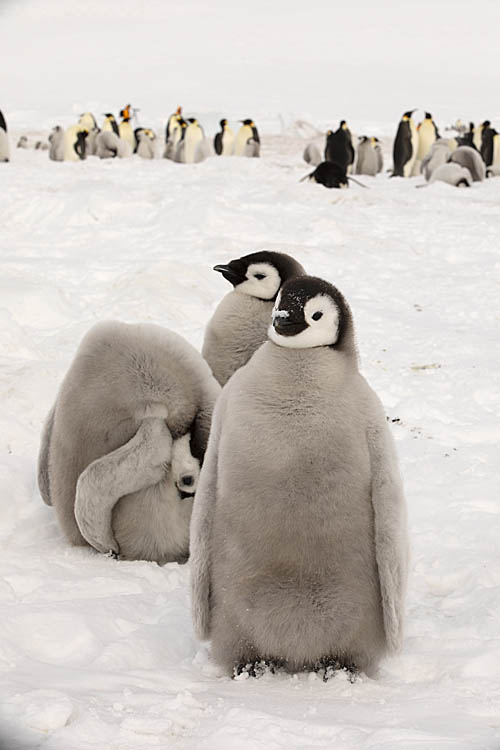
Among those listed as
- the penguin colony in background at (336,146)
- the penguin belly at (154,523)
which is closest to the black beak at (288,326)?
the penguin belly at (154,523)

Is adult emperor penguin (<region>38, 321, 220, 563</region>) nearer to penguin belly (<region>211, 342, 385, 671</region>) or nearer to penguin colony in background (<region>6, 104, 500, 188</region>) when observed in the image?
penguin belly (<region>211, 342, 385, 671</region>)

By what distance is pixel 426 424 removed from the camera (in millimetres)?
5039

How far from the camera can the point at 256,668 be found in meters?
2.53

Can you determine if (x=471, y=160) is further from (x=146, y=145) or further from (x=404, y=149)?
(x=146, y=145)

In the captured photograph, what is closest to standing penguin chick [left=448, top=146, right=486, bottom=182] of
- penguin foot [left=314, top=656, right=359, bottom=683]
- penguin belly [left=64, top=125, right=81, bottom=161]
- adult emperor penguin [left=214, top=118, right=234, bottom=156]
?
penguin belly [left=64, top=125, right=81, bottom=161]

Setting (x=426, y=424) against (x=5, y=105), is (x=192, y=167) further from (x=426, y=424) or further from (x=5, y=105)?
(x=5, y=105)

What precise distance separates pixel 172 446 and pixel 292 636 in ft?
3.49

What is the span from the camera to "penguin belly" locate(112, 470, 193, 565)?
337 cm

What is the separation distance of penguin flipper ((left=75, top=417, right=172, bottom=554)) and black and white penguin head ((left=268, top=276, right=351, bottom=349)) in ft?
3.00

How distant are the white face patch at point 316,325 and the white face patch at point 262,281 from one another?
1619mm

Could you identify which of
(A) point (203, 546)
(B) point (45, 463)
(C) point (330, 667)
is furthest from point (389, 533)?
(B) point (45, 463)

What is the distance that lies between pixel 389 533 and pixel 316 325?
586 millimetres

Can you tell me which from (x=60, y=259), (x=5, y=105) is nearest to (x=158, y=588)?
(x=60, y=259)

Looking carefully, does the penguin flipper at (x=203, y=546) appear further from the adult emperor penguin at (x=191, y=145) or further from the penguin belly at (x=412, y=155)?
the adult emperor penguin at (x=191, y=145)
